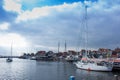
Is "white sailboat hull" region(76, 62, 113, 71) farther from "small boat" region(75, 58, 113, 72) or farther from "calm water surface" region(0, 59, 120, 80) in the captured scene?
"calm water surface" region(0, 59, 120, 80)

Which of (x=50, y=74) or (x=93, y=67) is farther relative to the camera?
(x=93, y=67)

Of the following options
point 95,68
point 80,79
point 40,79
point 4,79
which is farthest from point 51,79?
point 95,68

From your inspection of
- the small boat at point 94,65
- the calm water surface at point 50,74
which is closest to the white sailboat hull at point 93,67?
the small boat at point 94,65

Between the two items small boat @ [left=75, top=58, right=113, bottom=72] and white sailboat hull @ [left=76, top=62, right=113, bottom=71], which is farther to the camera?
small boat @ [left=75, top=58, right=113, bottom=72]

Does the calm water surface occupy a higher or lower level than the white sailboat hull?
lower

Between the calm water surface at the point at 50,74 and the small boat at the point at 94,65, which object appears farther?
the small boat at the point at 94,65

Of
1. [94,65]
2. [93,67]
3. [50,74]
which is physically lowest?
[50,74]

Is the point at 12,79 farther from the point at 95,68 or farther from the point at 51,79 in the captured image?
the point at 95,68

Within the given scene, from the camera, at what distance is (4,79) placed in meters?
51.4

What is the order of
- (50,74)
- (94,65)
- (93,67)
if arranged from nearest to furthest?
1. (50,74)
2. (93,67)
3. (94,65)

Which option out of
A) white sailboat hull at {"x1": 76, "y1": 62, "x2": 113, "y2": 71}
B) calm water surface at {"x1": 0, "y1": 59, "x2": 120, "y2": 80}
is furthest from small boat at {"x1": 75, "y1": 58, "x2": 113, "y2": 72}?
calm water surface at {"x1": 0, "y1": 59, "x2": 120, "y2": 80}

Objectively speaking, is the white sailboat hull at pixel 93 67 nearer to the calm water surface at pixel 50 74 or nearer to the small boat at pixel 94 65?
the small boat at pixel 94 65

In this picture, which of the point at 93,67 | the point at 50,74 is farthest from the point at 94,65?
the point at 50,74

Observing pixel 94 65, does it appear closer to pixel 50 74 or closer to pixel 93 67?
pixel 93 67
